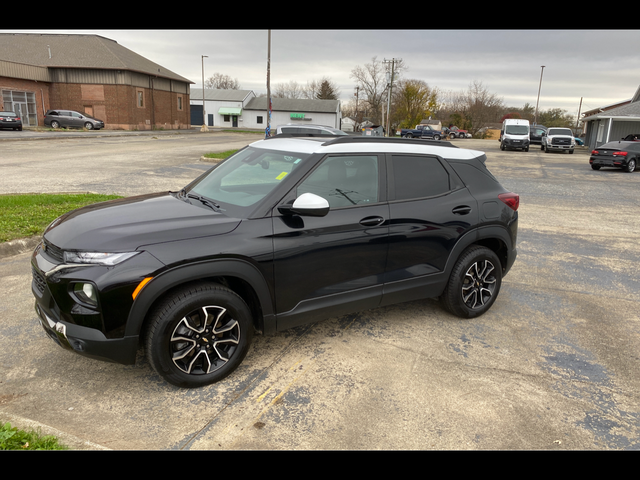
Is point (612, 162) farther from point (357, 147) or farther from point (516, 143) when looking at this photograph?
point (357, 147)

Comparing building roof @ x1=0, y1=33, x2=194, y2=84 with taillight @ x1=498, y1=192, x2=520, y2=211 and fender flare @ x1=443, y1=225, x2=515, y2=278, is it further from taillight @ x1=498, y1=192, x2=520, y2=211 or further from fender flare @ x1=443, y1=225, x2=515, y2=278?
fender flare @ x1=443, y1=225, x2=515, y2=278

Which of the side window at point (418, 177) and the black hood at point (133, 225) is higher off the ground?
the side window at point (418, 177)

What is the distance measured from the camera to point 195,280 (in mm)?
3361

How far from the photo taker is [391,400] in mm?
3408

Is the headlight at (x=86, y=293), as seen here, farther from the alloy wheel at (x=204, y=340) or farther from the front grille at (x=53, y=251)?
the alloy wheel at (x=204, y=340)

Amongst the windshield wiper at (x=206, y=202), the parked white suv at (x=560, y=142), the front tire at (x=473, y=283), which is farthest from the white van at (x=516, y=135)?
the windshield wiper at (x=206, y=202)

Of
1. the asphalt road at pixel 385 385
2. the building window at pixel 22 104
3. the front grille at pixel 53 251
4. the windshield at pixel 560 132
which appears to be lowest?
the asphalt road at pixel 385 385

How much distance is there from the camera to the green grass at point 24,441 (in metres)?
2.58

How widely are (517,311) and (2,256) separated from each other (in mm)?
6530

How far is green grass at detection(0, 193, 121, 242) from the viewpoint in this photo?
265 inches

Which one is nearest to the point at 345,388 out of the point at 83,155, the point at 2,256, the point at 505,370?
the point at 505,370

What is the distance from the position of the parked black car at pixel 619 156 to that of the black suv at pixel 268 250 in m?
21.1

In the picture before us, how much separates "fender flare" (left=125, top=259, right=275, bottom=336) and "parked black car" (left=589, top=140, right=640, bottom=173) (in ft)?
77.7
